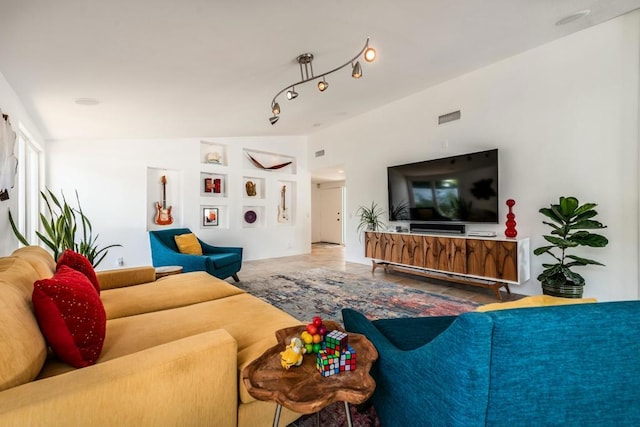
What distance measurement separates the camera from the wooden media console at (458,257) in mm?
3307

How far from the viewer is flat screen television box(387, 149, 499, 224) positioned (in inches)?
146

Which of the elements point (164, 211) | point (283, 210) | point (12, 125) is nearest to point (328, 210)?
point (283, 210)

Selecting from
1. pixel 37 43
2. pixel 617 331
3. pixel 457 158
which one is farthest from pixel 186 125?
pixel 617 331

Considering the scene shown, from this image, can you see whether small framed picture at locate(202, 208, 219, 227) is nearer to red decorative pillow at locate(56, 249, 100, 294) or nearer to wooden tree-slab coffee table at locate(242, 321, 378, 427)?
red decorative pillow at locate(56, 249, 100, 294)

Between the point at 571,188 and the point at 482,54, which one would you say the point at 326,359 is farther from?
the point at 482,54

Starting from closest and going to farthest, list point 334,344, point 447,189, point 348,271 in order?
point 334,344, point 447,189, point 348,271

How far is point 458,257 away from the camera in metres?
3.74

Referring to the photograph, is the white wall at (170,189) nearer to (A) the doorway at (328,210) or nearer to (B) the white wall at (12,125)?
(B) the white wall at (12,125)

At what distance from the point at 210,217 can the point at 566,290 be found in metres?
5.61

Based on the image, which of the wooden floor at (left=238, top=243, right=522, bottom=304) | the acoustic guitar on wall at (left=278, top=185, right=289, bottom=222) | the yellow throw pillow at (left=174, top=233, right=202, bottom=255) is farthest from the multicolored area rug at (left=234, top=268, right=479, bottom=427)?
the acoustic guitar on wall at (left=278, top=185, right=289, bottom=222)

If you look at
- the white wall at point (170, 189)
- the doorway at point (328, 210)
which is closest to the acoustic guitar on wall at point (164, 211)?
the white wall at point (170, 189)

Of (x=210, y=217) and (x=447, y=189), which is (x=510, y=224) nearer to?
(x=447, y=189)

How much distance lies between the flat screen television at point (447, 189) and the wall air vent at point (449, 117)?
26.0 inches

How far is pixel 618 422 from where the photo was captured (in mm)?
802
